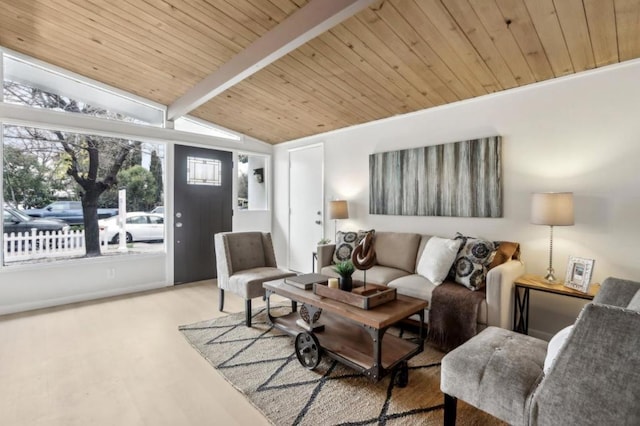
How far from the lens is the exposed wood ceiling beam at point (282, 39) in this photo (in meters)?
2.13

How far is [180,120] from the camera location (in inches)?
187

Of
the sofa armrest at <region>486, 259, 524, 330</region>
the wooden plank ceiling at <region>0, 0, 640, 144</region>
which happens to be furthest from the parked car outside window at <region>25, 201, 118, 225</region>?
the sofa armrest at <region>486, 259, 524, 330</region>

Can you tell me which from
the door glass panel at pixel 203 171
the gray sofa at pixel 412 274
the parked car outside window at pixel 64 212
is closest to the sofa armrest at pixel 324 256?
the gray sofa at pixel 412 274

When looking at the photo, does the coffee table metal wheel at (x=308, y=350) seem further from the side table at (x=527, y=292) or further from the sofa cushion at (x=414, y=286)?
the side table at (x=527, y=292)

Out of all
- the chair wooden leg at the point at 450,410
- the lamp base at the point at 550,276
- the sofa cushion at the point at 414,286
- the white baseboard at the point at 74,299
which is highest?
the lamp base at the point at 550,276

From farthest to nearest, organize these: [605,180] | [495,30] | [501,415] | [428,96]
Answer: [428,96] → [605,180] → [495,30] → [501,415]

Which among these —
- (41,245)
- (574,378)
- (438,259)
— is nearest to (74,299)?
(41,245)

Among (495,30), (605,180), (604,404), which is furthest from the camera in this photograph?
(605,180)

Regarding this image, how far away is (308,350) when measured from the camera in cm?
233

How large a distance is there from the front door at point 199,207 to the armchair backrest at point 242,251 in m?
1.34

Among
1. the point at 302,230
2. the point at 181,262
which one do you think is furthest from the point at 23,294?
the point at 302,230

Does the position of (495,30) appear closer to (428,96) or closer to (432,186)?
(428,96)

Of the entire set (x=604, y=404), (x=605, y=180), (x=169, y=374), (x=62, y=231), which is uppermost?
(x=605, y=180)

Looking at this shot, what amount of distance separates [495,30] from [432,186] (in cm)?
170
